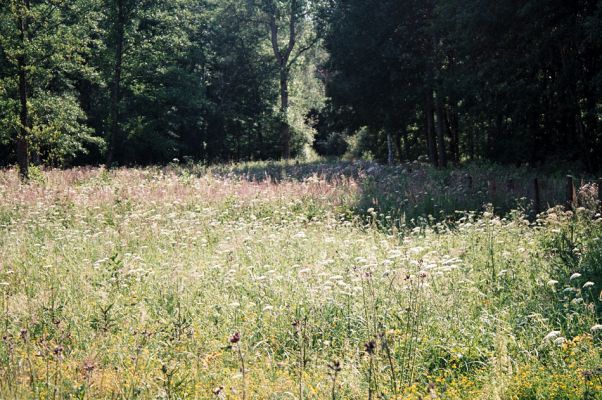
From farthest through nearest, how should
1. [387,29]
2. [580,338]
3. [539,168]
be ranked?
[387,29] < [539,168] < [580,338]

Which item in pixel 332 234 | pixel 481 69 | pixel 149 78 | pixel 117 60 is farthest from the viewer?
pixel 149 78

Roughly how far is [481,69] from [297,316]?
18447mm

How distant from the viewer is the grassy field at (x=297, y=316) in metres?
3.96

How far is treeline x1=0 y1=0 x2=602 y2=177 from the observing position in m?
19.2

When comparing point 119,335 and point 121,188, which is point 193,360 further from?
point 121,188

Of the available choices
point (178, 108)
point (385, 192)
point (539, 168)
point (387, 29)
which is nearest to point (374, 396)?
point (385, 192)

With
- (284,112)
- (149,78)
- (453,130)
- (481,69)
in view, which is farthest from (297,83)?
(481,69)

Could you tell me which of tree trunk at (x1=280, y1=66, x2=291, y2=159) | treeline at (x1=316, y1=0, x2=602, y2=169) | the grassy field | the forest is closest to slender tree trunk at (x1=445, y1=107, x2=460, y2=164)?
treeline at (x1=316, y1=0, x2=602, y2=169)

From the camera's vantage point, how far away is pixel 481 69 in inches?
829

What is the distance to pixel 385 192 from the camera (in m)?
14.1

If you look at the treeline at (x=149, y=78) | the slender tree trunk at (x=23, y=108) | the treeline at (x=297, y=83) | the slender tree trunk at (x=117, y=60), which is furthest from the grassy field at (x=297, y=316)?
the slender tree trunk at (x=117, y=60)

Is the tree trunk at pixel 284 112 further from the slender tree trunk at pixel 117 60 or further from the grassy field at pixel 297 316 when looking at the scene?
the grassy field at pixel 297 316

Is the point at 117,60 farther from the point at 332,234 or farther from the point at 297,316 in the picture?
the point at 297,316

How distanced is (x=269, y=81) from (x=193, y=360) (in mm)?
39855
